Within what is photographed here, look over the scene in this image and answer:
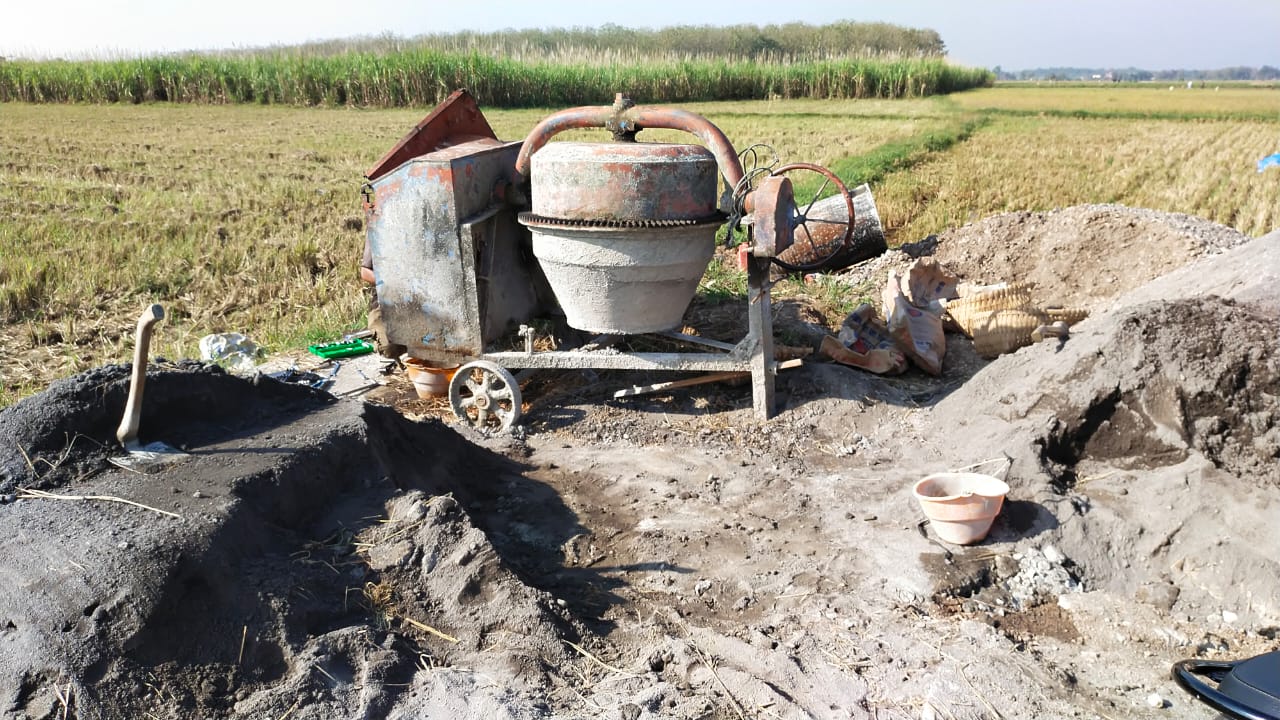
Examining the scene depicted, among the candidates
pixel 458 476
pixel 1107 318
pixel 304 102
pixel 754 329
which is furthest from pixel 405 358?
pixel 304 102

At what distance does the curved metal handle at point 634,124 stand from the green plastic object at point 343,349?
213 centimetres

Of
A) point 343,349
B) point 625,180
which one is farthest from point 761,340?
point 343,349

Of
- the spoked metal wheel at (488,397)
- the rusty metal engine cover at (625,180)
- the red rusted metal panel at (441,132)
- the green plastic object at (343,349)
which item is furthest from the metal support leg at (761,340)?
the green plastic object at (343,349)

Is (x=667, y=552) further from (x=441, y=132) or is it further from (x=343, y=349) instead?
(x=343, y=349)

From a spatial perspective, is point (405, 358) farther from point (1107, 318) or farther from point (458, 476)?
point (1107, 318)

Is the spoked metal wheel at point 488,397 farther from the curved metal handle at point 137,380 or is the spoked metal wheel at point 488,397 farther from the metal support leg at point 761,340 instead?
the curved metal handle at point 137,380

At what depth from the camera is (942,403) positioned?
19.0ft

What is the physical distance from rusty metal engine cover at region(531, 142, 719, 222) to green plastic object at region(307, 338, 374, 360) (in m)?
2.47

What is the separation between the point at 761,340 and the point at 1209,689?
10.3ft

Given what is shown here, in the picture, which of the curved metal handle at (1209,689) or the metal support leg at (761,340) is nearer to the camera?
the curved metal handle at (1209,689)

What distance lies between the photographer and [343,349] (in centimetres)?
701

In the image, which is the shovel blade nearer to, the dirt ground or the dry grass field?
the dirt ground

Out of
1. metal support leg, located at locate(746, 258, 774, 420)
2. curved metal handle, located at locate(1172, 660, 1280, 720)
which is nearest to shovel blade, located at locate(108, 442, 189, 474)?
metal support leg, located at locate(746, 258, 774, 420)

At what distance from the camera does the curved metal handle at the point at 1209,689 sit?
2918 mm
